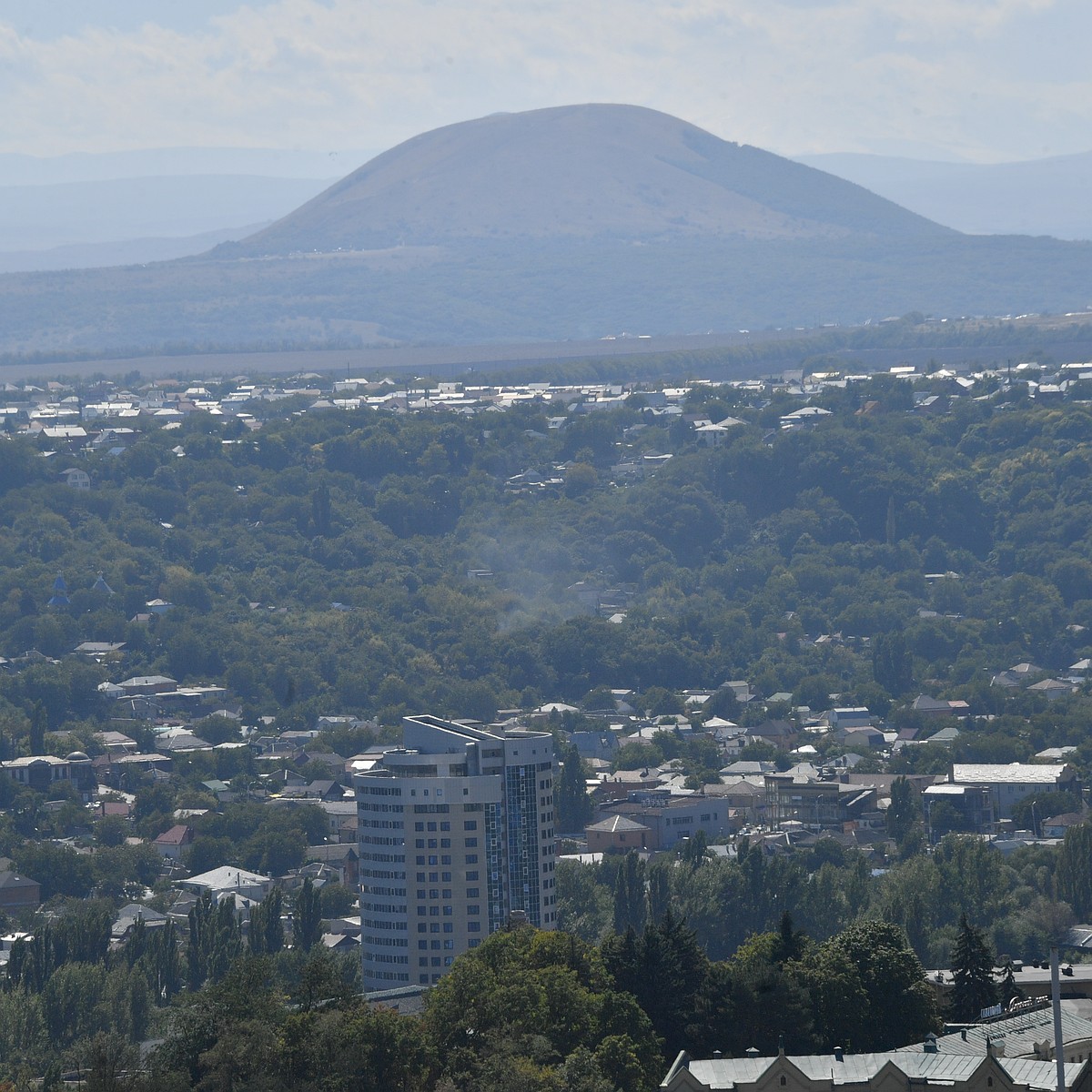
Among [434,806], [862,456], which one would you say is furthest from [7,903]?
[862,456]

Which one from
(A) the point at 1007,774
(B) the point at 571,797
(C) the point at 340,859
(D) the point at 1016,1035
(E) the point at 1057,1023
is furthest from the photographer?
(A) the point at 1007,774

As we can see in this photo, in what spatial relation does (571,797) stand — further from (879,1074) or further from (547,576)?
(879,1074)

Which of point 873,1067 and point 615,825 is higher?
point 873,1067

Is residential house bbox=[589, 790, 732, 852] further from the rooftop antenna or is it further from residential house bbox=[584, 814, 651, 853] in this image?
the rooftop antenna

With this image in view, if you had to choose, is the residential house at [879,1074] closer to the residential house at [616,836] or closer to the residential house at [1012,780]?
the residential house at [616,836]

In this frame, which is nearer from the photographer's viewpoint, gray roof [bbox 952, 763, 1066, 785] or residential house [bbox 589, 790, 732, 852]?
residential house [bbox 589, 790, 732, 852]

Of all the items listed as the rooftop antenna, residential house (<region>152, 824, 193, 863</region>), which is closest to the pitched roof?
residential house (<region>152, 824, 193, 863</region>)

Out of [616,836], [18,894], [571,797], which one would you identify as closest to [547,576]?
[571,797]

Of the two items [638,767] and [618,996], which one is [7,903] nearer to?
[638,767]

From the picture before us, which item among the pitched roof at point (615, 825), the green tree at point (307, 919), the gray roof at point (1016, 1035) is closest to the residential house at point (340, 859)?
the pitched roof at point (615, 825)
